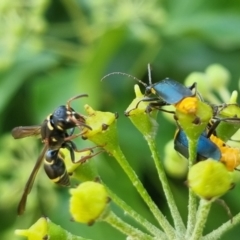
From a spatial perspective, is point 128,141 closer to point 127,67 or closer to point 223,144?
point 127,67

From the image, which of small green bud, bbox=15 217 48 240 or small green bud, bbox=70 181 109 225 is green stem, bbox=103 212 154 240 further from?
small green bud, bbox=15 217 48 240

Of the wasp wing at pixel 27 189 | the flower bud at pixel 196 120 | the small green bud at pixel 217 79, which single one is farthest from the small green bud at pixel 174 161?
the flower bud at pixel 196 120

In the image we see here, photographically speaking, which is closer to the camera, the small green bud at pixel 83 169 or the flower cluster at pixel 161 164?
the flower cluster at pixel 161 164

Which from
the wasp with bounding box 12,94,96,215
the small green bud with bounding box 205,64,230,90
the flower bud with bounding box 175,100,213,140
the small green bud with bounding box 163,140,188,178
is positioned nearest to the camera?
the flower bud with bounding box 175,100,213,140

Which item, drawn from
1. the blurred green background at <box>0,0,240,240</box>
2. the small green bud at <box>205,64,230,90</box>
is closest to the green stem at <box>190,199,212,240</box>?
the small green bud at <box>205,64,230,90</box>

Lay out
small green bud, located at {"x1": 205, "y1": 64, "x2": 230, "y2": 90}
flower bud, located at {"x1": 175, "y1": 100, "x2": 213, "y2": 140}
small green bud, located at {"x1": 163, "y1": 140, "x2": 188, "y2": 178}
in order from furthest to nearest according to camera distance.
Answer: small green bud, located at {"x1": 205, "y1": 64, "x2": 230, "y2": 90} → small green bud, located at {"x1": 163, "y1": 140, "x2": 188, "y2": 178} → flower bud, located at {"x1": 175, "y1": 100, "x2": 213, "y2": 140}

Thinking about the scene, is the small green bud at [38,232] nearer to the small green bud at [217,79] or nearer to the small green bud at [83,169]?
the small green bud at [83,169]

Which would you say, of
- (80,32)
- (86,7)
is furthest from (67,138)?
(86,7)
